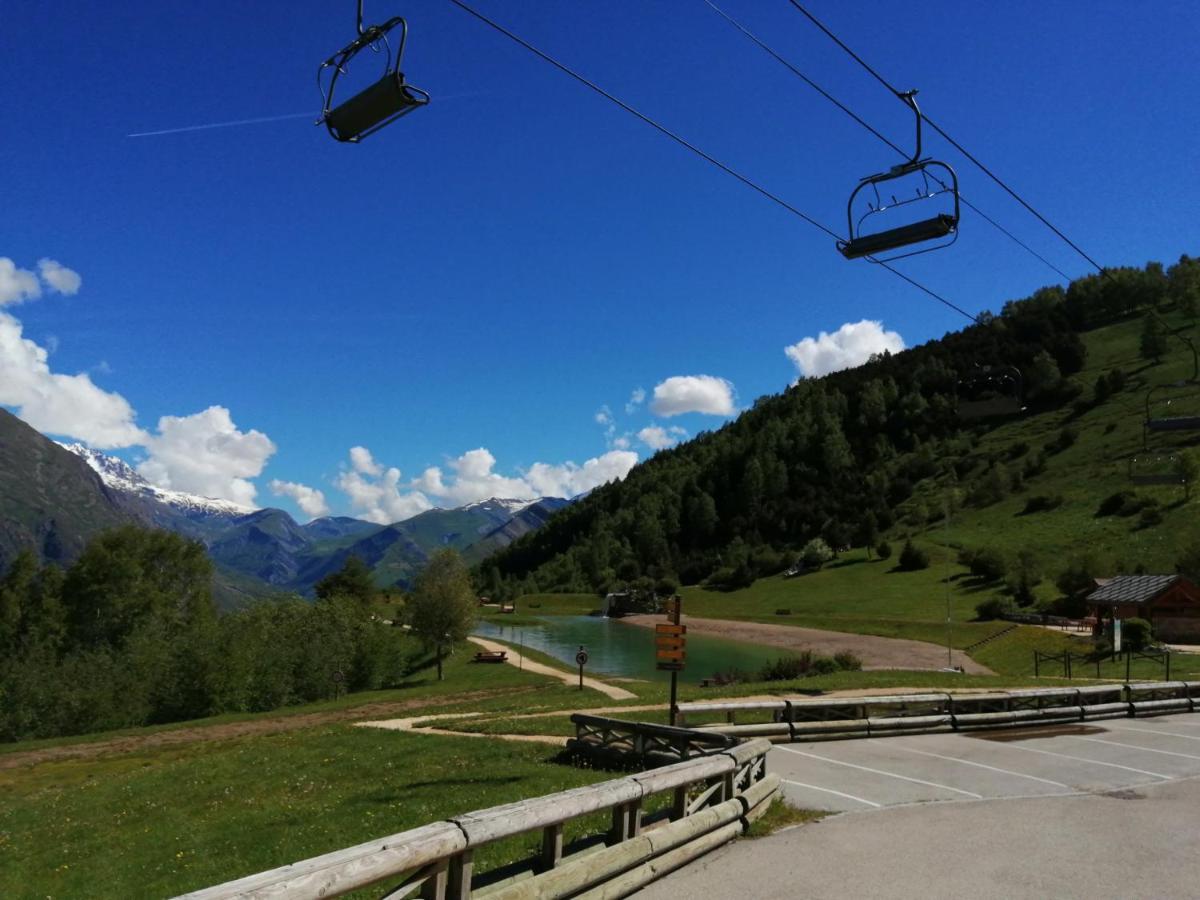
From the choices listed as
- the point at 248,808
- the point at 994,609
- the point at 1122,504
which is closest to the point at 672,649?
the point at 248,808

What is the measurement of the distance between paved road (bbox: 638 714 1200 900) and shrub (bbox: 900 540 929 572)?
112m

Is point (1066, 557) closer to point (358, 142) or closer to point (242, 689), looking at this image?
point (242, 689)

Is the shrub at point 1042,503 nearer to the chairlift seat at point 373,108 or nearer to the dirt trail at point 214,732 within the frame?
the dirt trail at point 214,732

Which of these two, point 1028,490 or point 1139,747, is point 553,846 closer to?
point 1139,747

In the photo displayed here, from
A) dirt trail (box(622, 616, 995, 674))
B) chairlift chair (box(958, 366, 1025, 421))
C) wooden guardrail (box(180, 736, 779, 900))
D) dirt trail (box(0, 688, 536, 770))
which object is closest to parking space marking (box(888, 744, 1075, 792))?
wooden guardrail (box(180, 736, 779, 900))

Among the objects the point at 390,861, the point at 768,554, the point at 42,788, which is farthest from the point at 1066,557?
the point at 390,861

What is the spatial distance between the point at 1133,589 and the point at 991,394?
182 ft

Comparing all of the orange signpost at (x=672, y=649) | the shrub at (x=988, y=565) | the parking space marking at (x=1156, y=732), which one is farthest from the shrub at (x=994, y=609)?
the orange signpost at (x=672, y=649)

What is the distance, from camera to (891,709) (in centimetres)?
2325

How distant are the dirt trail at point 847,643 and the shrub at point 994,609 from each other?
9.19 m

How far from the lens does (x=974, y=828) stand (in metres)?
11.3

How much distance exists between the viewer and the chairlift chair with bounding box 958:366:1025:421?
19.5 meters

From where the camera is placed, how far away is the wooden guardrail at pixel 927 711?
19578 mm

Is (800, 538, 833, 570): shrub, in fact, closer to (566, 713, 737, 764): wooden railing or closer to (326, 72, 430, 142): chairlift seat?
(566, 713, 737, 764): wooden railing
